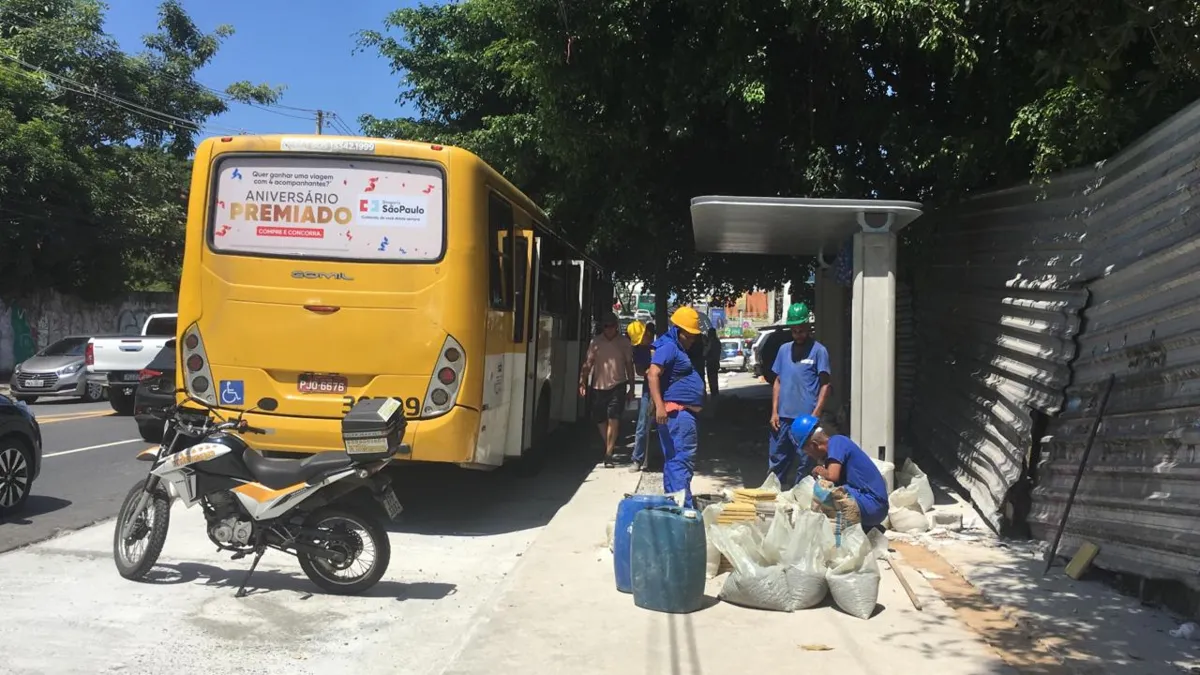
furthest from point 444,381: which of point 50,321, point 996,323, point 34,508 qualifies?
point 50,321

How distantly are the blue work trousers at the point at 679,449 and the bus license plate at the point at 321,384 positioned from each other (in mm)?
2505

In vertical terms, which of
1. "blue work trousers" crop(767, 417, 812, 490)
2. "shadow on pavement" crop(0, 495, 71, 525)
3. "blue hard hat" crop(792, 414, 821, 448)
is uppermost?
"blue hard hat" crop(792, 414, 821, 448)

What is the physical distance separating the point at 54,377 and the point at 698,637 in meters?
18.9

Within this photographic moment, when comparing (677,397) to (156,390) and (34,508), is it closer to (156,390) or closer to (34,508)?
(34,508)

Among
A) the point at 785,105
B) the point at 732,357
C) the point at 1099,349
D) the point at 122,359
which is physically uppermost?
the point at 785,105

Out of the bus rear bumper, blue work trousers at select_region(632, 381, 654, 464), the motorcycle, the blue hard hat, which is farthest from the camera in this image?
blue work trousers at select_region(632, 381, 654, 464)

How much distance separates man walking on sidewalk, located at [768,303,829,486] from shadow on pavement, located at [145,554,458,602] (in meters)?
3.26

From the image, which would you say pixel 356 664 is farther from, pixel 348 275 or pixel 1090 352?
pixel 1090 352

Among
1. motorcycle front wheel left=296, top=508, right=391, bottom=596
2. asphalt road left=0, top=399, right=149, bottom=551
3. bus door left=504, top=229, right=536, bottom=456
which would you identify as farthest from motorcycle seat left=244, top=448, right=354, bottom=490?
bus door left=504, top=229, right=536, bottom=456

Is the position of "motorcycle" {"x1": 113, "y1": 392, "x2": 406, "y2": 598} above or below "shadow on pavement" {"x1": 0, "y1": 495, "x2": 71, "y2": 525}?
above

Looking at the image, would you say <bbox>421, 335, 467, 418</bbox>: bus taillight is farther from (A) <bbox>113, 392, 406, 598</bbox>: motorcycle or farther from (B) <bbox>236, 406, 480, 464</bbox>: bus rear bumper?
(A) <bbox>113, 392, 406, 598</bbox>: motorcycle

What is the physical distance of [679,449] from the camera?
7340 millimetres

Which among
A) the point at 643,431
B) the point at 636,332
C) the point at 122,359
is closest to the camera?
the point at 643,431

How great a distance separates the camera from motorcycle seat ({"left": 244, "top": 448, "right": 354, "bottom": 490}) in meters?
5.71
